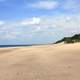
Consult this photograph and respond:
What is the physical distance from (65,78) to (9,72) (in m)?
2.47

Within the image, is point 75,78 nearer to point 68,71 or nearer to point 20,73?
point 68,71

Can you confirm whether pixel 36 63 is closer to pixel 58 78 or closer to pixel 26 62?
pixel 26 62

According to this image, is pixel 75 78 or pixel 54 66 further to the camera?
pixel 54 66

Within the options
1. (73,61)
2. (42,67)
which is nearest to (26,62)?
(42,67)

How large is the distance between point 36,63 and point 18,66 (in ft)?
2.74

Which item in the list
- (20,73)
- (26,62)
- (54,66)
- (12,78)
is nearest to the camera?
(12,78)

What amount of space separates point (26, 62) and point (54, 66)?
1.79m

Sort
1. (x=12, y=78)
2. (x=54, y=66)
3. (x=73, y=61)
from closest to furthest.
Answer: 1. (x=12, y=78)
2. (x=54, y=66)
3. (x=73, y=61)

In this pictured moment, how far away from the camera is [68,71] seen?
8547mm

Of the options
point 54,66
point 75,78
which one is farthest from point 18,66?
point 75,78

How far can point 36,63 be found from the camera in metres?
10.4

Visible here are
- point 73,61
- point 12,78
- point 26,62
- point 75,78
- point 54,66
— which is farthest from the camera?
point 26,62

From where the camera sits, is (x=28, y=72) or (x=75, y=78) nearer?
(x=75, y=78)

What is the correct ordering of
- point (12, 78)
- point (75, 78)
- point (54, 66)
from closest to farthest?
1. point (75, 78)
2. point (12, 78)
3. point (54, 66)
